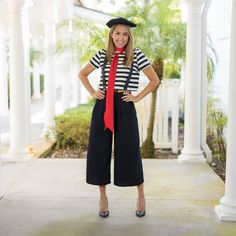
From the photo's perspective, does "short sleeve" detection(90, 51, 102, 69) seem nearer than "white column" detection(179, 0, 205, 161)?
Yes

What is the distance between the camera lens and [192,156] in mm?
7441

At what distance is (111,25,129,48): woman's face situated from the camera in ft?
14.2

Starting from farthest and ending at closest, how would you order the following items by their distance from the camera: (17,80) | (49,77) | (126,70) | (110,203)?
(49,77), (17,80), (110,203), (126,70)

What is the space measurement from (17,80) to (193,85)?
2.82m

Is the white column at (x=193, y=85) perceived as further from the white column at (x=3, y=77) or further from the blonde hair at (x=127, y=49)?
the white column at (x=3, y=77)

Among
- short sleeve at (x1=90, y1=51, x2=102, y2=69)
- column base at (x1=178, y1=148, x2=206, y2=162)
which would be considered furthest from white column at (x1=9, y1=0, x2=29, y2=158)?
short sleeve at (x1=90, y1=51, x2=102, y2=69)

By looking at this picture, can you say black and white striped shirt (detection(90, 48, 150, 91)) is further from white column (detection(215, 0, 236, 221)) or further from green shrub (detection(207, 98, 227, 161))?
green shrub (detection(207, 98, 227, 161))

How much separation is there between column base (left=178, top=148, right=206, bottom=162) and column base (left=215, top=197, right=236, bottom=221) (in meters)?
2.83

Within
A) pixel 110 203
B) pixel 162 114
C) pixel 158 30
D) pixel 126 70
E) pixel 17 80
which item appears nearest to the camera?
pixel 126 70

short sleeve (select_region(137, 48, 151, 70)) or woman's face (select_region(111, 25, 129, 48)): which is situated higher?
woman's face (select_region(111, 25, 129, 48))

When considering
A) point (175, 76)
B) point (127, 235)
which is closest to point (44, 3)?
point (127, 235)

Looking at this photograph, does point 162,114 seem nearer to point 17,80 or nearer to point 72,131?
point 72,131

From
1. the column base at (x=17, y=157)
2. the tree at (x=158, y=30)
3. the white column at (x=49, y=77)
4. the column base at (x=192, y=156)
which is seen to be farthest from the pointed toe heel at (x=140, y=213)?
the white column at (x=49, y=77)

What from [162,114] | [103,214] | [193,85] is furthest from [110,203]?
[162,114]
